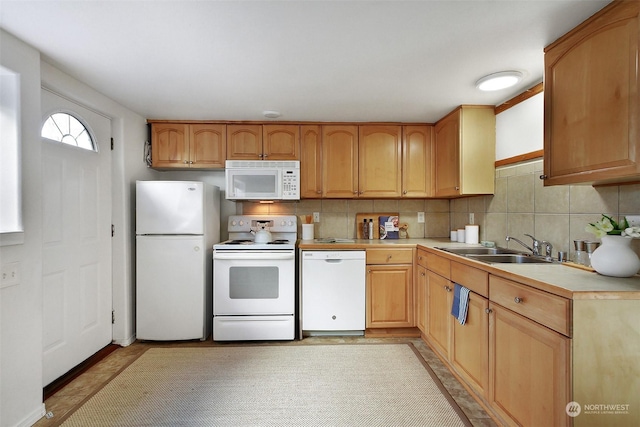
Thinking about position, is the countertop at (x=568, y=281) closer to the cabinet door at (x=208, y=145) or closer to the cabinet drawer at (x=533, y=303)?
the cabinet drawer at (x=533, y=303)

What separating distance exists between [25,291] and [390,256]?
2613 mm

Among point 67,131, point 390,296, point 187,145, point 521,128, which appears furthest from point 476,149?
point 67,131

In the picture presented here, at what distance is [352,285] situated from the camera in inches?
111

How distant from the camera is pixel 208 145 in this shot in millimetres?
3070

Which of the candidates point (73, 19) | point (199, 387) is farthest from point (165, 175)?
point (199, 387)

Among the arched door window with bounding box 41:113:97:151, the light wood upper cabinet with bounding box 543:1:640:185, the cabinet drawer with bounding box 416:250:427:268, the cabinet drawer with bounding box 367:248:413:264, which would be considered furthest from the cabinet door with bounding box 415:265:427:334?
the arched door window with bounding box 41:113:97:151

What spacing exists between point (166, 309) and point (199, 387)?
95 cm

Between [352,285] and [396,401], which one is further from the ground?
[352,285]

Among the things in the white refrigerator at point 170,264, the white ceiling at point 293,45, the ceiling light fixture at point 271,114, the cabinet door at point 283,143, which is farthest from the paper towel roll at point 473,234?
the white refrigerator at point 170,264

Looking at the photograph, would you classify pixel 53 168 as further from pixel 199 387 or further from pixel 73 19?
pixel 199 387

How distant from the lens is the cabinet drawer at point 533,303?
3.89 feet

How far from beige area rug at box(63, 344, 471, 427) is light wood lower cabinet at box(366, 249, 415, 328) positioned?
0.95 feet

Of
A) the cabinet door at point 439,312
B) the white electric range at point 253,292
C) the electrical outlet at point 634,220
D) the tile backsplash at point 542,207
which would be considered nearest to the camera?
the electrical outlet at point 634,220

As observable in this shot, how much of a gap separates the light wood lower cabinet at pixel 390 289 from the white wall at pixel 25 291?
239 centimetres
